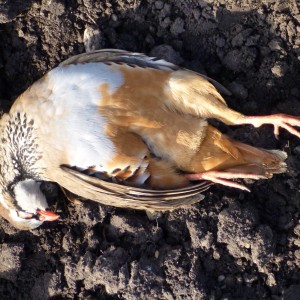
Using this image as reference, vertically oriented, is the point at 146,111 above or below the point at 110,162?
above

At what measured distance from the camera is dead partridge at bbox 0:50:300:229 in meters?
4.23

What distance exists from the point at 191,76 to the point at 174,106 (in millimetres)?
263

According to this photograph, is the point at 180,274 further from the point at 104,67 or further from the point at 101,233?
the point at 104,67

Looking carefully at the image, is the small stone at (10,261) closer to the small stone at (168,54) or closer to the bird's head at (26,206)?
the bird's head at (26,206)

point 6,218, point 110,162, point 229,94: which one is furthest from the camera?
point 6,218

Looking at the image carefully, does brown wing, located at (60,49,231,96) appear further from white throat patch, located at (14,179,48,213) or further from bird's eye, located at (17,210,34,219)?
bird's eye, located at (17,210,34,219)

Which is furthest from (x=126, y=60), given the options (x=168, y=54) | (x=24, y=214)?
(x=24, y=214)

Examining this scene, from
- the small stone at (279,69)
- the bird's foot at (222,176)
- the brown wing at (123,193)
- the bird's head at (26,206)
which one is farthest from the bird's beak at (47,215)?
the small stone at (279,69)

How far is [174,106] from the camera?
4.43 meters

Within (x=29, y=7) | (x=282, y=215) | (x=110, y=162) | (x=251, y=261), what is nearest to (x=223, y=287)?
(x=251, y=261)

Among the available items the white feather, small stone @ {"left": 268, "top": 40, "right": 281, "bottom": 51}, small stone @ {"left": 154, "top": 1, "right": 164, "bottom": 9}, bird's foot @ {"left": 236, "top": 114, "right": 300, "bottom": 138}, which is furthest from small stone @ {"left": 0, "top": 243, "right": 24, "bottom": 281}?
small stone @ {"left": 268, "top": 40, "right": 281, "bottom": 51}

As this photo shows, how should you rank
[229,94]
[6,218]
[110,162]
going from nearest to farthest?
[110,162], [229,94], [6,218]

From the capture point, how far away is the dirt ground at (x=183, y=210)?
4.82 metres

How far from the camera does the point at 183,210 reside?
16.3ft
